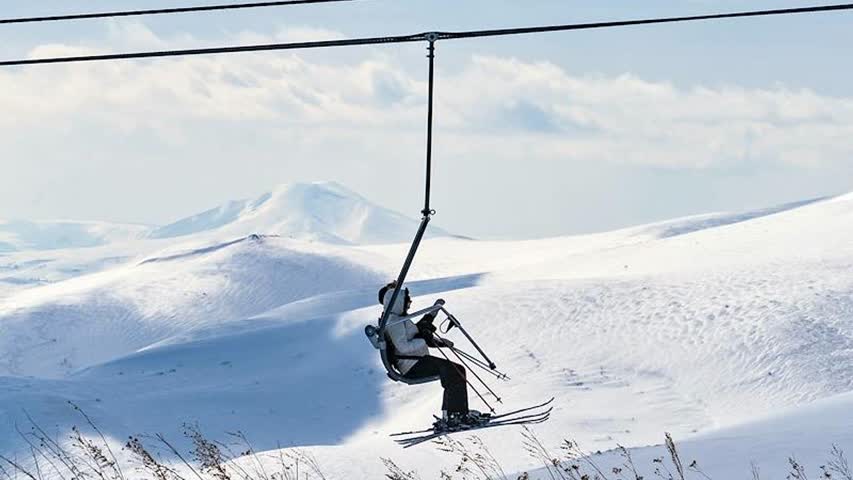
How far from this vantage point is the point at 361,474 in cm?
2341

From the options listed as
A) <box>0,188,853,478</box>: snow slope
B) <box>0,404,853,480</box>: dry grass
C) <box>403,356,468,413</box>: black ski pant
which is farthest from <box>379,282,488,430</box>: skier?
<box>0,188,853,478</box>: snow slope

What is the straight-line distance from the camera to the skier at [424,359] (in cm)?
1248

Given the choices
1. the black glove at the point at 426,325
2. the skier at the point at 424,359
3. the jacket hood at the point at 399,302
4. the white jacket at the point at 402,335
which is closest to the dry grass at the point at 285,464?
the skier at the point at 424,359

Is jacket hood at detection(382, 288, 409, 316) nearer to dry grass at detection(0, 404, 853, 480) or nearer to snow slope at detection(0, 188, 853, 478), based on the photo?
dry grass at detection(0, 404, 853, 480)

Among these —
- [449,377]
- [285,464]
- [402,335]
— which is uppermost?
[402,335]

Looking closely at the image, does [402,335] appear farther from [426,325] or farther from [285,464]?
[285,464]

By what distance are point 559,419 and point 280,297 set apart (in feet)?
221

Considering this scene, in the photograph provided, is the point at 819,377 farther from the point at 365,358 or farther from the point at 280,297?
the point at 280,297

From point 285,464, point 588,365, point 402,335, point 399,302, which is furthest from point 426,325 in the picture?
point 588,365

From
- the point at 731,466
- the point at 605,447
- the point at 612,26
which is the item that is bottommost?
the point at 605,447

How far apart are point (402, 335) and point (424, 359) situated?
49cm

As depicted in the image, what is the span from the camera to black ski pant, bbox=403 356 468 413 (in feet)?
42.9

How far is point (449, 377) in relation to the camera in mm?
13266

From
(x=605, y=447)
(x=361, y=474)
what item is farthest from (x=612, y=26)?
(x=605, y=447)
